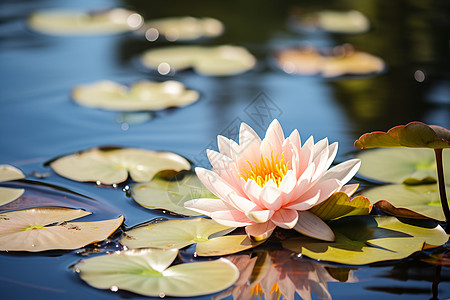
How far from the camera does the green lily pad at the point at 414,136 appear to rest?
1179 mm

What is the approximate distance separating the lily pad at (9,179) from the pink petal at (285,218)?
77cm

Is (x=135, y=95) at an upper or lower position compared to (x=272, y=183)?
upper

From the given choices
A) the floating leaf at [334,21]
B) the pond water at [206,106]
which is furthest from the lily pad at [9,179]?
the floating leaf at [334,21]

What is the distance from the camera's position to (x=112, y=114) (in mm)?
2266

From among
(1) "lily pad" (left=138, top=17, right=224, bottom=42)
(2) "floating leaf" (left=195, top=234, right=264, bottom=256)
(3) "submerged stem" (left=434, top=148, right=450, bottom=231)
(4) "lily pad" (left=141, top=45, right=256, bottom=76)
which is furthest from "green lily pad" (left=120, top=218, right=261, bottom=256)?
(1) "lily pad" (left=138, top=17, right=224, bottom=42)

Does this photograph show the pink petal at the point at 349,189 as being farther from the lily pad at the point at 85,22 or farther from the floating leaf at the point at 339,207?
the lily pad at the point at 85,22

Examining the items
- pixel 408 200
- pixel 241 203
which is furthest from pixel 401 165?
pixel 241 203

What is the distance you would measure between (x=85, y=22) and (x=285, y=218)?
9.00ft

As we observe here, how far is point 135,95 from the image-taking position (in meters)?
2.39

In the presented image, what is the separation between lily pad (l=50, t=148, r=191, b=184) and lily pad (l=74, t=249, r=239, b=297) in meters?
0.44

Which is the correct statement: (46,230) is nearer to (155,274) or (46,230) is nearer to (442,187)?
(155,274)

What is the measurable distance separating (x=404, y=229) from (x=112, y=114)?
1398mm

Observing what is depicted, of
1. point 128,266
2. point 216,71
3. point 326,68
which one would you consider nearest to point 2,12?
point 216,71

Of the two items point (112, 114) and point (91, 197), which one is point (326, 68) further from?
point (91, 197)
